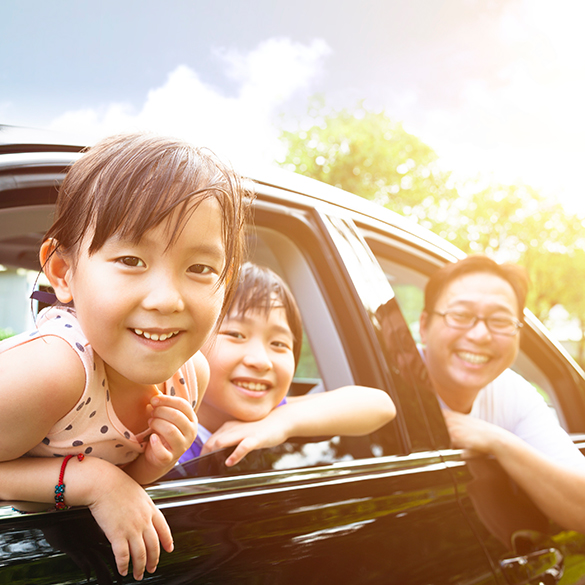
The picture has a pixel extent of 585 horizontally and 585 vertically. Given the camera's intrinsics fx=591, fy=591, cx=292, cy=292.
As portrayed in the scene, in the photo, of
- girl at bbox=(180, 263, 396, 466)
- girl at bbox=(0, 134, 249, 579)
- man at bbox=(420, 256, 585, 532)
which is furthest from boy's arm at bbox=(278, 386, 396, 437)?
girl at bbox=(0, 134, 249, 579)

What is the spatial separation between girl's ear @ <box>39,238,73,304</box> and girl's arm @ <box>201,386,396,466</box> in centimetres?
54

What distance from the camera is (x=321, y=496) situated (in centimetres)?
138

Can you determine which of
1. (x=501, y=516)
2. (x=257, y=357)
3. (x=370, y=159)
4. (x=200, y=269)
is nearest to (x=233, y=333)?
(x=257, y=357)

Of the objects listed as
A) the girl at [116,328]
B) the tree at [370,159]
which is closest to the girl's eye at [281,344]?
the girl at [116,328]

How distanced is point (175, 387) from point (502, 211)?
26882 mm

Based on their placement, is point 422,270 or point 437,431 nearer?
point 437,431

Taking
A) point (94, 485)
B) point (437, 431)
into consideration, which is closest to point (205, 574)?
point (94, 485)

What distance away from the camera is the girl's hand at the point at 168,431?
1.11 metres

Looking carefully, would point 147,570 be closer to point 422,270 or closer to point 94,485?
point 94,485

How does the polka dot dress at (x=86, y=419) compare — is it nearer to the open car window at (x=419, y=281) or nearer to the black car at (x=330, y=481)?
the black car at (x=330, y=481)

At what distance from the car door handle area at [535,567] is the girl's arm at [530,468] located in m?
0.12

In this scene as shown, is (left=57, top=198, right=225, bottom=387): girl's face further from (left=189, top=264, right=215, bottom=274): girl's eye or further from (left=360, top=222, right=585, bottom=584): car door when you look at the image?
(left=360, top=222, right=585, bottom=584): car door

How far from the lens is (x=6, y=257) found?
2.29m

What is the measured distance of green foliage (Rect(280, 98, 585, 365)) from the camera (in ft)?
75.5
